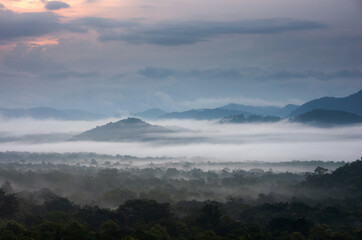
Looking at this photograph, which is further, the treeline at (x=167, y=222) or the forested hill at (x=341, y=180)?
the forested hill at (x=341, y=180)

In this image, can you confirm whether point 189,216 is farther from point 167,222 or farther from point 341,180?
point 341,180

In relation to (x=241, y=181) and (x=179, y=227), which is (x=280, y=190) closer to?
(x=241, y=181)

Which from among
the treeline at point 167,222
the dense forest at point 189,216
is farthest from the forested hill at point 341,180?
the treeline at point 167,222

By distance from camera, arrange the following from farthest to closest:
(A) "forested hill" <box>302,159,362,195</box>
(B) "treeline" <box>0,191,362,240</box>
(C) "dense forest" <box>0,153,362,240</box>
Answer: (A) "forested hill" <box>302,159,362,195</box> < (C) "dense forest" <box>0,153,362,240</box> < (B) "treeline" <box>0,191,362,240</box>

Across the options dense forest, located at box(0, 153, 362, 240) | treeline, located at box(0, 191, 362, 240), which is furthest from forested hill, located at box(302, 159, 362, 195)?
treeline, located at box(0, 191, 362, 240)

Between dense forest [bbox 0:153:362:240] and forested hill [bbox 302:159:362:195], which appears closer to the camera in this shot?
dense forest [bbox 0:153:362:240]

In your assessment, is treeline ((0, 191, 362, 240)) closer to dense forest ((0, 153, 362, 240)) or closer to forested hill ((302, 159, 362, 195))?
dense forest ((0, 153, 362, 240))

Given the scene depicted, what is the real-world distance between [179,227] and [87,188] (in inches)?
2052

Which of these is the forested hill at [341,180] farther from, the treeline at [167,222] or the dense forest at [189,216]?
the treeline at [167,222]

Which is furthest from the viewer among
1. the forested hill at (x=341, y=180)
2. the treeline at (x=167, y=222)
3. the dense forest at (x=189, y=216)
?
the forested hill at (x=341, y=180)

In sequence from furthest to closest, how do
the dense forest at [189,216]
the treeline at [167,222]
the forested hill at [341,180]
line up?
the forested hill at [341,180] < the dense forest at [189,216] < the treeline at [167,222]

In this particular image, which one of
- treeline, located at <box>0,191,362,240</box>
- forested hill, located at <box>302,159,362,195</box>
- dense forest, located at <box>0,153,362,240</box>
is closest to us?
treeline, located at <box>0,191,362,240</box>

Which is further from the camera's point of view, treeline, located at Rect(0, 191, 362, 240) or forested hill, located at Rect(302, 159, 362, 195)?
forested hill, located at Rect(302, 159, 362, 195)

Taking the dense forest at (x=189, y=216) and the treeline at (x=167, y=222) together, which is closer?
the treeline at (x=167, y=222)
